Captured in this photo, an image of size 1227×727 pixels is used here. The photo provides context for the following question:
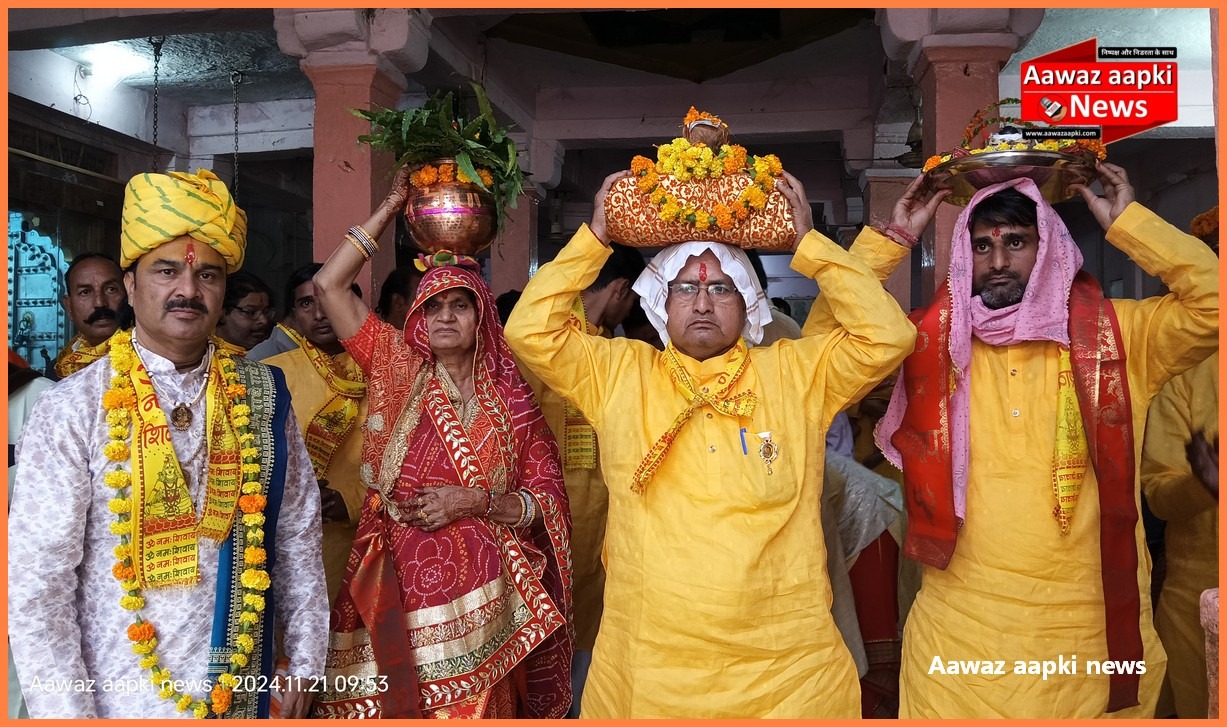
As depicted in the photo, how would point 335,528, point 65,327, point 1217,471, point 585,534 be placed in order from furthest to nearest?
1. point 65,327
2. point 585,534
3. point 335,528
4. point 1217,471

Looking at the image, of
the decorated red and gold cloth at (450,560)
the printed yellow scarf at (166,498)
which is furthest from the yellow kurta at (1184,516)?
the printed yellow scarf at (166,498)

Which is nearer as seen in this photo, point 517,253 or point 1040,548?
point 1040,548

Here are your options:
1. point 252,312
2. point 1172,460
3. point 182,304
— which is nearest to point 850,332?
point 1172,460

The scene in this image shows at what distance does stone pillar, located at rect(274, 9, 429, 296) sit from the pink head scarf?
122 inches

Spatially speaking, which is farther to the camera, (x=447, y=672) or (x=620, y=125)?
(x=620, y=125)

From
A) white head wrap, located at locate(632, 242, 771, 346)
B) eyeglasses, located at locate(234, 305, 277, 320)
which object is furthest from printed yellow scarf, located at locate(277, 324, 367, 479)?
white head wrap, located at locate(632, 242, 771, 346)

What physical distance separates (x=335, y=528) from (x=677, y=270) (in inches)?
74.8

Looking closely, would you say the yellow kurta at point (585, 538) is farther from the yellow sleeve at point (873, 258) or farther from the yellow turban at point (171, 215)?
the yellow turban at point (171, 215)

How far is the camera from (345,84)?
5.10 meters

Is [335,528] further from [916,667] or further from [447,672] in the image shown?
[916,667]

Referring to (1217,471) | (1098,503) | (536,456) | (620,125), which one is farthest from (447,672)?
(620,125)

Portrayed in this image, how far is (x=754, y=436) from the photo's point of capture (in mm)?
2668

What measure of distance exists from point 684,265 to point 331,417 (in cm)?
178

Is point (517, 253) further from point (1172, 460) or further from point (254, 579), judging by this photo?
point (254, 579)
